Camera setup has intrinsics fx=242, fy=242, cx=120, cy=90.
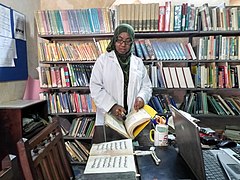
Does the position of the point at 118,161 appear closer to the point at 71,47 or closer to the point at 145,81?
the point at 145,81

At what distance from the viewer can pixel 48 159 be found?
103 centimetres

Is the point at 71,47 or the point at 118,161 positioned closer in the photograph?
the point at 118,161

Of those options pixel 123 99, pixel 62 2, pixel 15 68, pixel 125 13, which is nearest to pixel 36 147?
pixel 123 99

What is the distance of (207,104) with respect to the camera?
8.64ft

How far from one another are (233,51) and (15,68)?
2.25 m

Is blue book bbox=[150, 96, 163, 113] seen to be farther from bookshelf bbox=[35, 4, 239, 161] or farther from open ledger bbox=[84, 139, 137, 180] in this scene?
open ledger bbox=[84, 139, 137, 180]

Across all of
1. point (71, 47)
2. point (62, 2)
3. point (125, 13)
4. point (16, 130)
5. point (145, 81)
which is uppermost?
point (62, 2)

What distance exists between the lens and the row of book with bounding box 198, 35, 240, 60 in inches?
98.2

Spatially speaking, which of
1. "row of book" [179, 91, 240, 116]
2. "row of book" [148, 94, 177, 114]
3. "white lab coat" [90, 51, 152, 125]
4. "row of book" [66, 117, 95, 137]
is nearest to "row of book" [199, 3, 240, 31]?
"row of book" [179, 91, 240, 116]

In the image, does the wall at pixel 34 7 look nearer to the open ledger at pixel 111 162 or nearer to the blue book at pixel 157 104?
the blue book at pixel 157 104

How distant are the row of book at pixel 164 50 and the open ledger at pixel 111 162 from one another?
60.6 inches

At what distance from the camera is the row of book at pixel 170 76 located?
2.58 meters

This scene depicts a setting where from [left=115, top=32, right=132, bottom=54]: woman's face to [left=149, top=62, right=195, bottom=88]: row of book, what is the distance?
636 millimetres

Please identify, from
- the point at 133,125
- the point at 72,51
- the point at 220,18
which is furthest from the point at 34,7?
the point at 133,125
